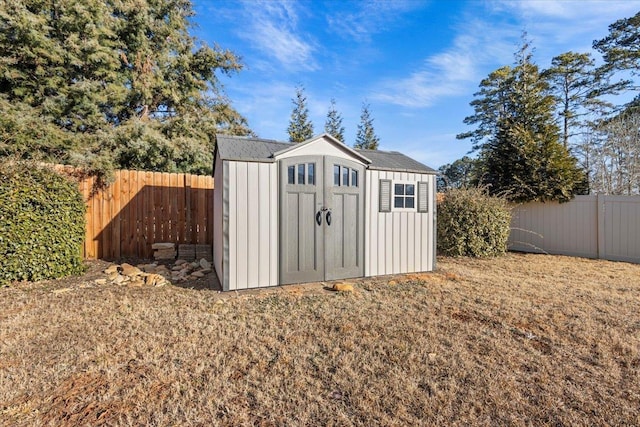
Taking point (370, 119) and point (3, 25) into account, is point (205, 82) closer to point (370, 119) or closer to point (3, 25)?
point (3, 25)

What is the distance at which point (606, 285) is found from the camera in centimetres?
480

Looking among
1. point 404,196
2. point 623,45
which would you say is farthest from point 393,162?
point 623,45

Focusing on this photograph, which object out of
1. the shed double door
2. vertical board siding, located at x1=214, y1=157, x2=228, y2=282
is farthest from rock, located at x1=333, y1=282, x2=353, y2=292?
vertical board siding, located at x1=214, y1=157, x2=228, y2=282

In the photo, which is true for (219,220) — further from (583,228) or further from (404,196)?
(583,228)

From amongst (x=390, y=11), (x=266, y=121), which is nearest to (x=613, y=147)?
(x=390, y=11)

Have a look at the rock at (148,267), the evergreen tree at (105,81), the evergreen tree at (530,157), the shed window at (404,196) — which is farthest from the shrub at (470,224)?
the evergreen tree at (105,81)

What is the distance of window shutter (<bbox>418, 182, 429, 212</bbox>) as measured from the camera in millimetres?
5582

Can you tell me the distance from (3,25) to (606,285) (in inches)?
529

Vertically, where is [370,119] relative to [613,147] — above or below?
above

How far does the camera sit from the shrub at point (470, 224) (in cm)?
731

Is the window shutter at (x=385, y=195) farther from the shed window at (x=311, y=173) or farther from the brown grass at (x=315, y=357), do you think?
the brown grass at (x=315, y=357)

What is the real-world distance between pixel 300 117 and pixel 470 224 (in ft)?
45.1

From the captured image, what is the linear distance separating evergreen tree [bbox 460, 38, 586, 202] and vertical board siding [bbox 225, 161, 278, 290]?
6836 mm

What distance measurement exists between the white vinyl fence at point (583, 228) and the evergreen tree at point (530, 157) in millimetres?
394
